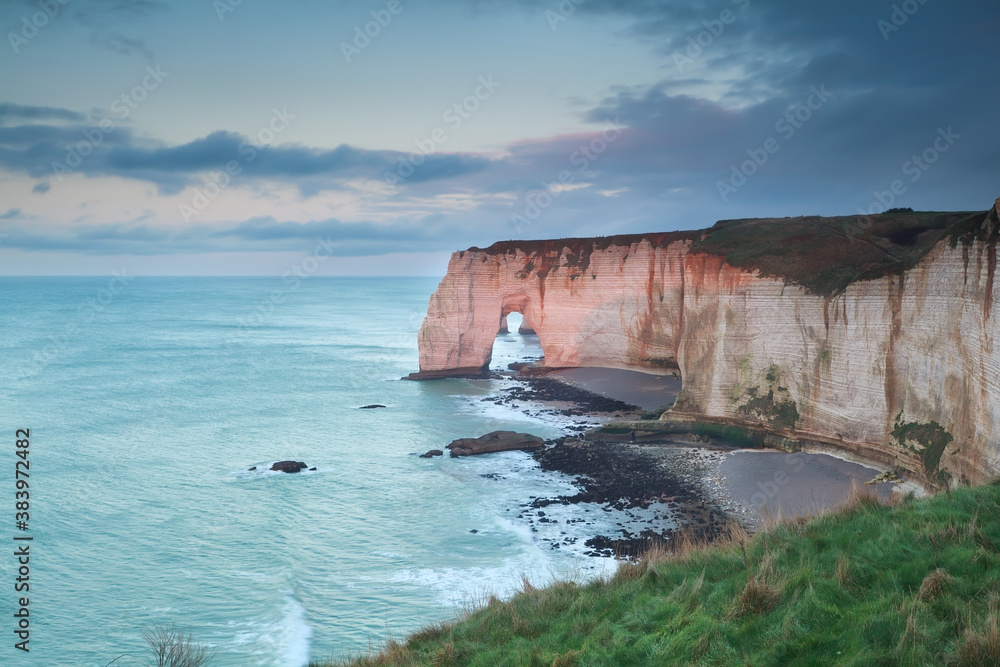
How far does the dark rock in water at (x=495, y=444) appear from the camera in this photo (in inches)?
1057

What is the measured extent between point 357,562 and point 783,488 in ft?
41.9

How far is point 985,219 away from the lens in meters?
14.8

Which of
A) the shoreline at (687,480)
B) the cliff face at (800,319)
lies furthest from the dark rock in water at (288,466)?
the cliff face at (800,319)

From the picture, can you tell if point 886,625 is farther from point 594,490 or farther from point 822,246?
point 822,246

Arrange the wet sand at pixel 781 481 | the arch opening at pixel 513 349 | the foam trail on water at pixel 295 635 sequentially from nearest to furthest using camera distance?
the foam trail on water at pixel 295 635
the wet sand at pixel 781 481
the arch opening at pixel 513 349

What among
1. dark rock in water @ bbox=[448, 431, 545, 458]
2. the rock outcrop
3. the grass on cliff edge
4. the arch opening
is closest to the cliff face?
the arch opening

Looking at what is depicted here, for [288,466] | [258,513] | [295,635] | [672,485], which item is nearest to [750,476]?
[672,485]

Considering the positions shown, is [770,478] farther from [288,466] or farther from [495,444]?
[288,466]

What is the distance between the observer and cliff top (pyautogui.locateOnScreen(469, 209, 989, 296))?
2333 cm

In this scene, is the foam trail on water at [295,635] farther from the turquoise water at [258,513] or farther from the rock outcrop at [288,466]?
the rock outcrop at [288,466]

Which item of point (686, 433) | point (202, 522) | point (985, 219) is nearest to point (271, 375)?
point (202, 522)

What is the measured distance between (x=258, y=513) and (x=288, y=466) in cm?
415

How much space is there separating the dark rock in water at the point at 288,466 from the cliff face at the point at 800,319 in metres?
15.5

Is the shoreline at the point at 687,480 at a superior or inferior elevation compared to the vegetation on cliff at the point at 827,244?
inferior
